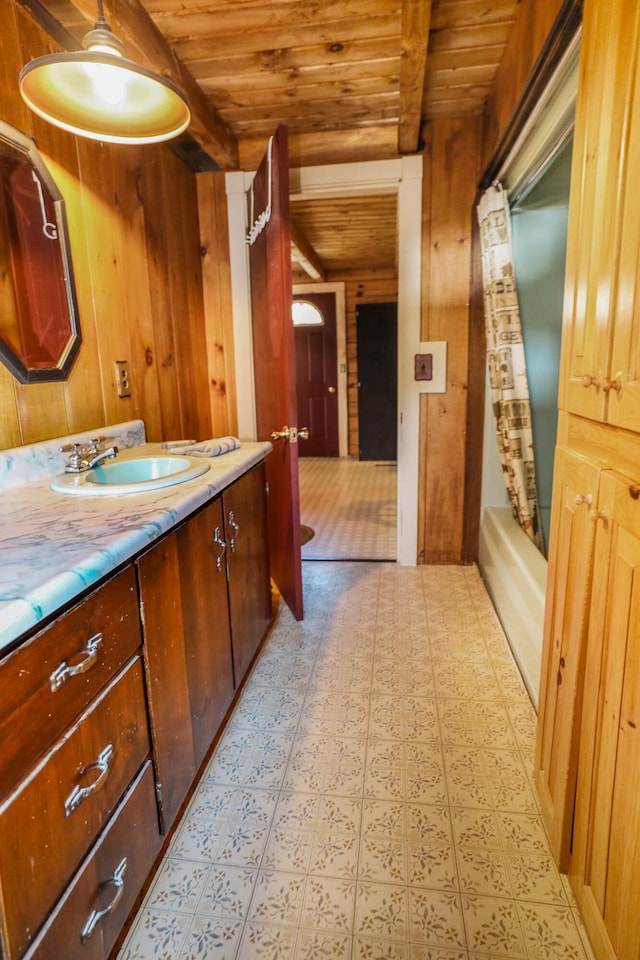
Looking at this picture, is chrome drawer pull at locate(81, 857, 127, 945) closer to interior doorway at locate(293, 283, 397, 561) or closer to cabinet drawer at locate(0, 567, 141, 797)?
cabinet drawer at locate(0, 567, 141, 797)

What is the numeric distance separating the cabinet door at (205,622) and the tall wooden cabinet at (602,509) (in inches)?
34.9

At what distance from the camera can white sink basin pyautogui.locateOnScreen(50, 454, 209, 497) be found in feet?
3.87

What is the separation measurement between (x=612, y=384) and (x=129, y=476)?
1336mm

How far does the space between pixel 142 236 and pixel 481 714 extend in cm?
225

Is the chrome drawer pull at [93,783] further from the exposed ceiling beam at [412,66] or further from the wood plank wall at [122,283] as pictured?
the exposed ceiling beam at [412,66]

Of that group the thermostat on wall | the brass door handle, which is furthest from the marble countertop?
the thermostat on wall

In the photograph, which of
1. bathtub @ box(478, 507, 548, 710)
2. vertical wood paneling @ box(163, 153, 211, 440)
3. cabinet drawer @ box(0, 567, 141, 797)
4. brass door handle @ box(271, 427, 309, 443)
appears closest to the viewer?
cabinet drawer @ box(0, 567, 141, 797)

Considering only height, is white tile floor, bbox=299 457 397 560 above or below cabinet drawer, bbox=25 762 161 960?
below

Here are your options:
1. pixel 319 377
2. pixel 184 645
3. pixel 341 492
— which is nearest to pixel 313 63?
pixel 184 645

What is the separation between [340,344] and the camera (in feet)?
20.1

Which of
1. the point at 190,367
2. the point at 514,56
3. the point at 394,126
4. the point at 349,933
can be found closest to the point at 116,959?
the point at 349,933

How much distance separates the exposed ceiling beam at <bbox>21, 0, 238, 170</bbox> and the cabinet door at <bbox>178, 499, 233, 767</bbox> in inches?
58.1

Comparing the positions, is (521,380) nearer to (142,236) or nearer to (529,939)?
(142,236)

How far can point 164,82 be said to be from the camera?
42.9 inches
